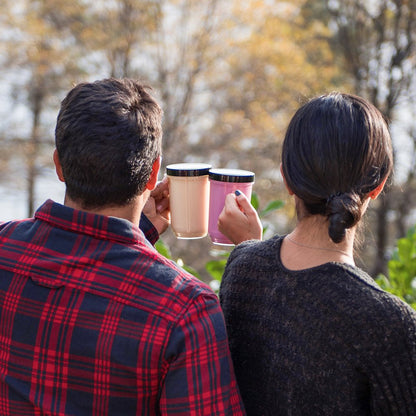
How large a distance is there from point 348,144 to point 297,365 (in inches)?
18.2

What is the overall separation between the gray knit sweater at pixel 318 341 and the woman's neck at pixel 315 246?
25 mm

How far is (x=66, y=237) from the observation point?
1184 millimetres

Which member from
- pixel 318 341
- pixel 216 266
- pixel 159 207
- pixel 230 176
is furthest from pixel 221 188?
pixel 216 266

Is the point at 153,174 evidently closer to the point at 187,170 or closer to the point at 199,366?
the point at 187,170

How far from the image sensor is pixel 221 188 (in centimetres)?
154

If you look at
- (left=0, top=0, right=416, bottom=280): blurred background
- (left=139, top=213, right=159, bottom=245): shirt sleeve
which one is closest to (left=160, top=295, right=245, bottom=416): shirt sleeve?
(left=139, top=213, right=159, bottom=245): shirt sleeve

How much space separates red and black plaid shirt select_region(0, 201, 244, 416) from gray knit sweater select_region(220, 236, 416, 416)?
12cm

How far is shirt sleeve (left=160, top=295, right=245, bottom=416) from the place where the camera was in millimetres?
1083

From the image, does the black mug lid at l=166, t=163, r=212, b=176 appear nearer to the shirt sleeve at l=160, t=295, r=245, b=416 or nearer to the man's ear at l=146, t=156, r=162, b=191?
the man's ear at l=146, t=156, r=162, b=191

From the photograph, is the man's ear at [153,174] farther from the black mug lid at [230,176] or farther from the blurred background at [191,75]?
the blurred background at [191,75]

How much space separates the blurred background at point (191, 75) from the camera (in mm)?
11500

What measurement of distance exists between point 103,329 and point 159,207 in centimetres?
64

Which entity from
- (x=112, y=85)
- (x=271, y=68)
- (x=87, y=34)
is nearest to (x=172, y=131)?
(x=87, y=34)

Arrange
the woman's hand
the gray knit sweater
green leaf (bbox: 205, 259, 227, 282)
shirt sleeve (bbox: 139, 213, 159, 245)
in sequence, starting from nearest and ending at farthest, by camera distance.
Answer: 1. the gray knit sweater
2. the woman's hand
3. shirt sleeve (bbox: 139, 213, 159, 245)
4. green leaf (bbox: 205, 259, 227, 282)
